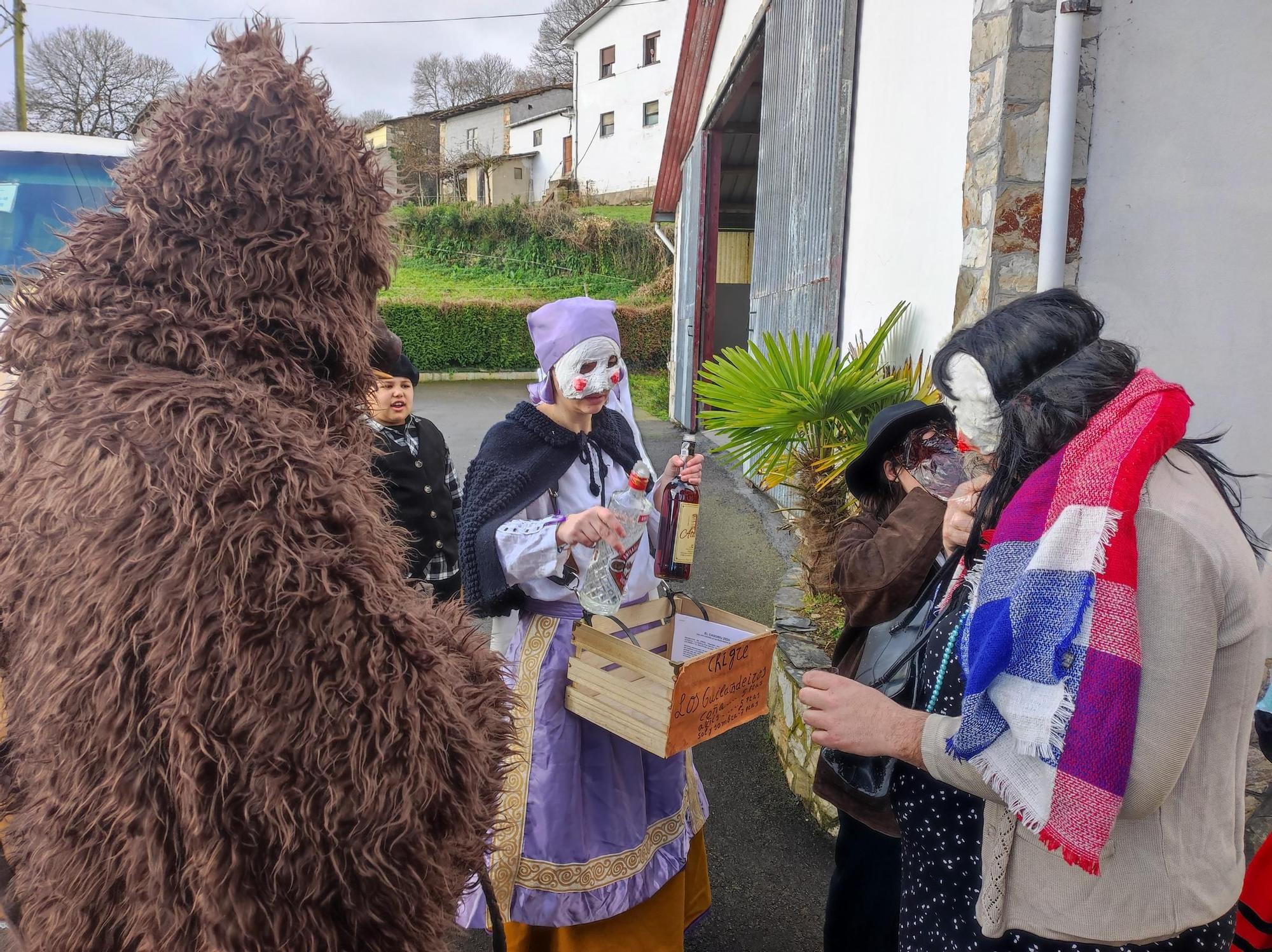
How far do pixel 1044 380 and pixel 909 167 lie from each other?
2.84m

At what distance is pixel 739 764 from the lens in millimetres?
3771

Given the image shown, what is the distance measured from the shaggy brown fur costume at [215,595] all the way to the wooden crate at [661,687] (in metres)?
0.88

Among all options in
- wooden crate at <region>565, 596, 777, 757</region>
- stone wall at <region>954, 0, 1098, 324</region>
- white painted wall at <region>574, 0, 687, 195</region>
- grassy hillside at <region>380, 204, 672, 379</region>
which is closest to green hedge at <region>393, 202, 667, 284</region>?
grassy hillside at <region>380, 204, 672, 379</region>

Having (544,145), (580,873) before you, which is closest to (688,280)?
(580,873)

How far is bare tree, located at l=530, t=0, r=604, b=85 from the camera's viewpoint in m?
42.5

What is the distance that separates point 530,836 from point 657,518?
38.8 inches

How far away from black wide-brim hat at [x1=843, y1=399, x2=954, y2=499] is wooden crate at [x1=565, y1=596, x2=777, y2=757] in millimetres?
545

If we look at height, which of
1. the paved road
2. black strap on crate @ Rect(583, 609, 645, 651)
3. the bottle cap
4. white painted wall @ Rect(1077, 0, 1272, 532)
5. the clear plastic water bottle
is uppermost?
white painted wall @ Rect(1077, 0, 1272, 532)

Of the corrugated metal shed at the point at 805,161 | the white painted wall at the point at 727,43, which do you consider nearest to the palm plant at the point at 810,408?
the corrugated metal shed at the point at 805,161

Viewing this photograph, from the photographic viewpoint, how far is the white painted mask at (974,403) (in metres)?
1.45

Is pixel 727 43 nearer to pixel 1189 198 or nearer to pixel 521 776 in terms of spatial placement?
pixel 1189 198

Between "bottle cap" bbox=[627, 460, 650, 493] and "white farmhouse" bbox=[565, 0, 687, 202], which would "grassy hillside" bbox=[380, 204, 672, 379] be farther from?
"bottle cap" bbox=[627, 460, 650, 493]

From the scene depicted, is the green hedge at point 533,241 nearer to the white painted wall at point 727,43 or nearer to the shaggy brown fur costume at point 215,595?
the white painted wall at point 727,43

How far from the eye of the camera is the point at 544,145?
1574 inches
